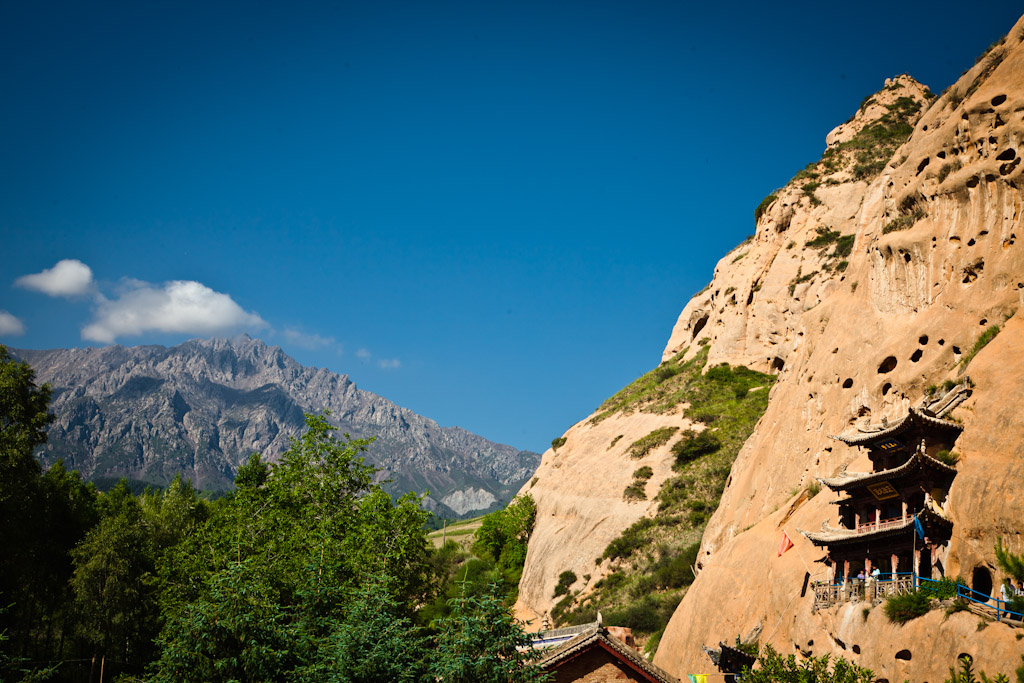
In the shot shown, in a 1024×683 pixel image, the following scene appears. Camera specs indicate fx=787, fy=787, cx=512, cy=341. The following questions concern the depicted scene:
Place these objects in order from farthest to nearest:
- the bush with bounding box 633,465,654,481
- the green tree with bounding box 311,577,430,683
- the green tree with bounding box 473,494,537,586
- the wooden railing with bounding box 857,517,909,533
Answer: the green tree with bounding box 473,494,537,586 < the bush with bounding box 633,465,654,481 < the wooden railing with bounding box 857,517,909,533 < the green tree with bounding box 311,577,430,683

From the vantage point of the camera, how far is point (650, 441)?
76.4m

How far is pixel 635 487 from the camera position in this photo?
2800 inches

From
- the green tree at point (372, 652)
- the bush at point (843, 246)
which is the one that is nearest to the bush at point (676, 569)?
the bush at point (843, 246)

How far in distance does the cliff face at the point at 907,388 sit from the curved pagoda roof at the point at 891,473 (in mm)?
749

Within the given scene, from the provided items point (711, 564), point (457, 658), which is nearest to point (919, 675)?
point (457, 658)

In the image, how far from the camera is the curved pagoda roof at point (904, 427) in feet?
96.4

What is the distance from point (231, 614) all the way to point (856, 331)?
3353 centimetres

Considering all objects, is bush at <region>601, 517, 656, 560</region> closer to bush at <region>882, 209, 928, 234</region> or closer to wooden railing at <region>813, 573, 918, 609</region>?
bush at <region>882, 209, 928, 234</region>

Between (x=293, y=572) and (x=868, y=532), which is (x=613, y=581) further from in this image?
(x=868, y=532)

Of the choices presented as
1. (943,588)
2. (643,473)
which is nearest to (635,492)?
(643,473)

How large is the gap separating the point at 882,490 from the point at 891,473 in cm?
158

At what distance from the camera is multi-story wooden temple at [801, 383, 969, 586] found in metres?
28.7

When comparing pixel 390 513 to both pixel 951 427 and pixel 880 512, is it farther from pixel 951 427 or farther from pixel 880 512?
pixel 951 427

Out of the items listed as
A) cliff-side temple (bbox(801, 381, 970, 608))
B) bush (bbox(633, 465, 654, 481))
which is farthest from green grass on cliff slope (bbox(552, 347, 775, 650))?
cliff-side temple (bbox(801, 381, 970, 608))
